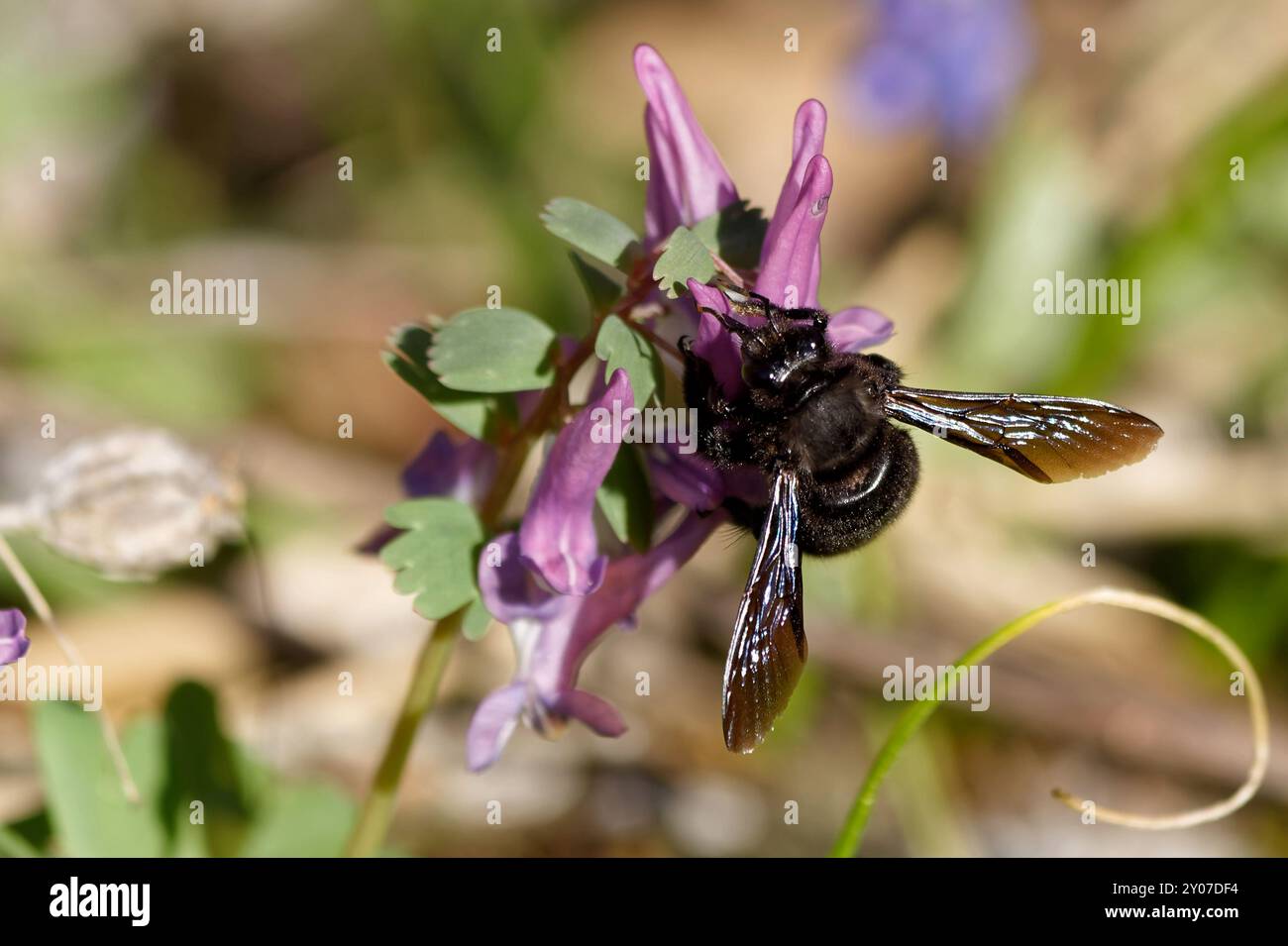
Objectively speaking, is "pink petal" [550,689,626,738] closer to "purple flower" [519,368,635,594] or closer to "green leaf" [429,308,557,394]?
"purple flower" [519,368,635,594]

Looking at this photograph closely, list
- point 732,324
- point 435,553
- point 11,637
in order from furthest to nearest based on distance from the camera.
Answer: point 435,553 < point 732,324 < point 11,637

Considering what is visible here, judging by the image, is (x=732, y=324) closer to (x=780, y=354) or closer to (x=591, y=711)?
(x=780, y=354)

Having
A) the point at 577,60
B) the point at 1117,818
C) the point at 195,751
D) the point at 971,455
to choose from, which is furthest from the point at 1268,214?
the point at 195,751

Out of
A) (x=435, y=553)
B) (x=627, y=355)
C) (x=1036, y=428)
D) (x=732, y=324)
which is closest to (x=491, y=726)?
(x=435, y=553)

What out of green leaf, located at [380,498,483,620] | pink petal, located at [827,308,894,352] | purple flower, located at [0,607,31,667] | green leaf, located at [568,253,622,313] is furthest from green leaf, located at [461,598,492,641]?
pink petal, located at [827,308,894,352]

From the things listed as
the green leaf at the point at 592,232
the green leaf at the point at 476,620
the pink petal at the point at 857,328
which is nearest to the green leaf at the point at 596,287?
the green leaf at the point at 592,232

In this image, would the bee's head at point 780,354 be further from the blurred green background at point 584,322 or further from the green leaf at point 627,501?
the blurred green background at point 584,322
